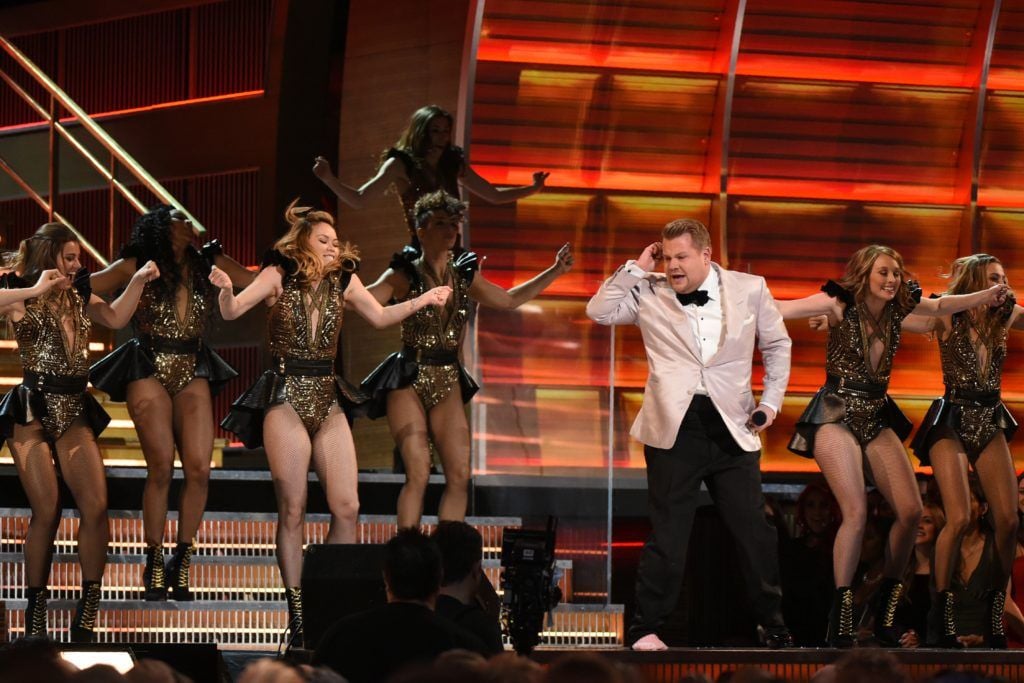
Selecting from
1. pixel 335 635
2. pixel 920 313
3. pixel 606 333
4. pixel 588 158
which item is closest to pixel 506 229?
pixel 588 158

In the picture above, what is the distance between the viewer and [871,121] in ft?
33.5

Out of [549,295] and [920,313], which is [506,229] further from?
[920,313]

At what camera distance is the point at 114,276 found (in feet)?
23.1

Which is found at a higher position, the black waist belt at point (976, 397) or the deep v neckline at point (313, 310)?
the deep v neckline at point (313, 310)

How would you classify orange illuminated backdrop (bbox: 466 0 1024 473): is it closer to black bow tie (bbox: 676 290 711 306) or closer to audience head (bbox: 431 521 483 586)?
black bow tie (bbox: 676 290 711 306)

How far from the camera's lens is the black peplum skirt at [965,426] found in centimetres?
700

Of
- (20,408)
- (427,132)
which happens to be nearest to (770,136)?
(427,132)

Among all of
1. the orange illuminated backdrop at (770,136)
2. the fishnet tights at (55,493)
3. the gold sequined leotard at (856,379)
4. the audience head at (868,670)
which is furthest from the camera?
the orange illuminated backdrop at (770,136)

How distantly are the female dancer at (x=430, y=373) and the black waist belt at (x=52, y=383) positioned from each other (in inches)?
46.6

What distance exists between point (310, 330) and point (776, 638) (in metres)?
2.21

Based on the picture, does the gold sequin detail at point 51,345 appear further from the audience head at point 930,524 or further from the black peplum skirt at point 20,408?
the audience head at point 930,524

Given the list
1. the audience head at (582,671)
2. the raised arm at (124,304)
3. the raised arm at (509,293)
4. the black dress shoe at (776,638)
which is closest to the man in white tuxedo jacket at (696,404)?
the black dress shoe at (776,638)

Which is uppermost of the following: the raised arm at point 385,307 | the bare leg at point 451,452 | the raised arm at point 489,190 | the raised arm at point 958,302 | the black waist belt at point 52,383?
the raised arm at point 489,190

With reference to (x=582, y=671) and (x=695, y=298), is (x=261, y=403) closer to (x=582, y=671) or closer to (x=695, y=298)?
(x=695, y=298)
